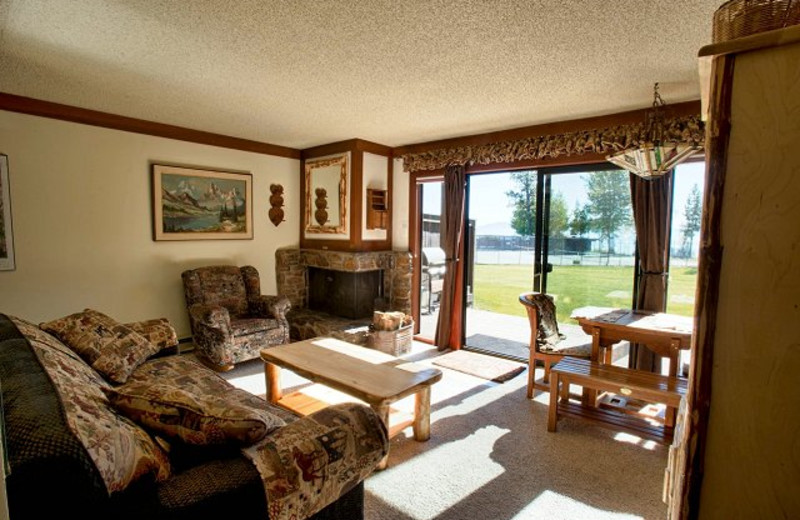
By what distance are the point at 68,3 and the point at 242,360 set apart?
314cm

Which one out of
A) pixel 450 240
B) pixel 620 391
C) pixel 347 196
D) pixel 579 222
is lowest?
pixel 620 391

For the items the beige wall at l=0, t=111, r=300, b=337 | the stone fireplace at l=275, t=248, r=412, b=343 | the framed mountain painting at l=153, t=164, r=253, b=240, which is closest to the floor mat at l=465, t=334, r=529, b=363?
the stone fireplace at l=275, t=248, r=412, b=343

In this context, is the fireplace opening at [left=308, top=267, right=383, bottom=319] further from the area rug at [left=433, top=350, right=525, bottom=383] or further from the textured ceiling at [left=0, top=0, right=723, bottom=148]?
the textured ceiling at [left=0, top=0, right=723, bottom=148]

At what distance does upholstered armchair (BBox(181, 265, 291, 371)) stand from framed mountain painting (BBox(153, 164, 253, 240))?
1.56 ft

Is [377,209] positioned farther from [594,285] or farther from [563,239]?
[594,285]

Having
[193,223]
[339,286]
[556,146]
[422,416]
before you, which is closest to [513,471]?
[422,416]

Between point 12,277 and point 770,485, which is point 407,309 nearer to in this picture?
point 12,277

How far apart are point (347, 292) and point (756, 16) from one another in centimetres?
472

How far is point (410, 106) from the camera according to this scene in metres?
3.63

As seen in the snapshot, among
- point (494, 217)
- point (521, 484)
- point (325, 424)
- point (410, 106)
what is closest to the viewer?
point (325, 424)

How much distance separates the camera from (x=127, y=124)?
420 centimetres

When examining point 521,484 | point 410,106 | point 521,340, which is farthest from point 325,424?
point 521,340

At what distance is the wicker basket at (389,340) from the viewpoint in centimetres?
465

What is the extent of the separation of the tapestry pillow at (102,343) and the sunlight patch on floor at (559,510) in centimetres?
238
